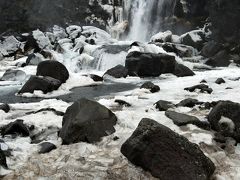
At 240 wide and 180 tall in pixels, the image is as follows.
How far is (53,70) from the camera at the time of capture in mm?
13898

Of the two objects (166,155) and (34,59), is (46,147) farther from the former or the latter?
(34,59)

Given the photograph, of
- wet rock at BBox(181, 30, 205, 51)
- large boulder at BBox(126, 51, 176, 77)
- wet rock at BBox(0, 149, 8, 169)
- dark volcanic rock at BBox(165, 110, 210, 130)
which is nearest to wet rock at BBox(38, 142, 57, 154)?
wet rock at BBox(0, 149, 8, 169)

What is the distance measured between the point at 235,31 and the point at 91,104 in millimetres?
19842

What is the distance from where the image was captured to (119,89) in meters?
13.4

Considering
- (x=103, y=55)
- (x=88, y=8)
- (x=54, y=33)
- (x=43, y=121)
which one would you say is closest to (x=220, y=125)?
(x=43, y=121)

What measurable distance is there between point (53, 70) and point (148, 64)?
4.78 metres

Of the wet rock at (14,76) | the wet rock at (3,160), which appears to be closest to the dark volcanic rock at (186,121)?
the wet rock at (3,160)

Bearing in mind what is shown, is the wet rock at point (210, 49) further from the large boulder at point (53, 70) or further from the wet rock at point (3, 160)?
the wet rock at point (3, 160)

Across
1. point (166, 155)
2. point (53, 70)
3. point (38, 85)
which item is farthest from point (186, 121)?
point (53, 70)

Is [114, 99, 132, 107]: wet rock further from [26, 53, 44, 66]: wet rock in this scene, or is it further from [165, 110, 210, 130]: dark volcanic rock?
[26, 53, 44, 66]: wet rock

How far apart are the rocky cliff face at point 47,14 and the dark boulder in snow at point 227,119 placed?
28.3 m

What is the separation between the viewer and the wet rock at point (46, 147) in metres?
5.73

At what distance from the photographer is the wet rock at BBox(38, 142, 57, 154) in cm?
573

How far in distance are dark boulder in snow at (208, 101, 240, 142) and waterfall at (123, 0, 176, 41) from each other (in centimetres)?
2484
